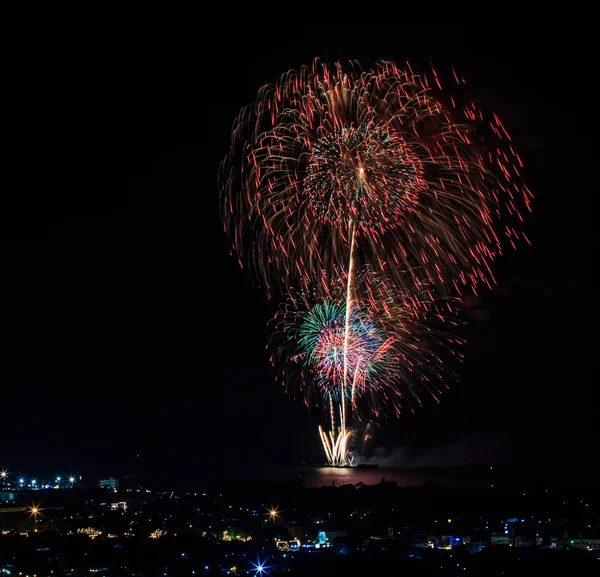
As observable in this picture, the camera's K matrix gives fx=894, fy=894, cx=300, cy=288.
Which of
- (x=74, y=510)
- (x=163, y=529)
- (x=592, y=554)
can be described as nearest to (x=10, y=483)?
(x=74, y=510)

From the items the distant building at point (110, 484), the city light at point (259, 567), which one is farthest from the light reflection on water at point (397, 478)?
the city light at point (259, 567)

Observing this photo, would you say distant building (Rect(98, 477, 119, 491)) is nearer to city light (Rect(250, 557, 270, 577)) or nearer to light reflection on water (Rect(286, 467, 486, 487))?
light reflection on water (Rect(286, 467, 486, 487))

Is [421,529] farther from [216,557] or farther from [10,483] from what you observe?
[10,483]

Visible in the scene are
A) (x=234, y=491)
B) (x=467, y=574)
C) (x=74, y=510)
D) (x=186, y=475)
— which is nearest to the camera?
(x=467, y=574)

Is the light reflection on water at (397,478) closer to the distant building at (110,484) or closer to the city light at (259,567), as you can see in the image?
the distant building at (110,484)

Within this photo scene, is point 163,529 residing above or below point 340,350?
below

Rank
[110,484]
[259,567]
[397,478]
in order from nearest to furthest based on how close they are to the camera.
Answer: [259,567], [110,484], [397,478]

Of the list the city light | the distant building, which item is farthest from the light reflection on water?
the city light

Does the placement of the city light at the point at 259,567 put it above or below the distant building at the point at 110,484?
below

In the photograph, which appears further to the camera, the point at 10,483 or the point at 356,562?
the point at 10,483

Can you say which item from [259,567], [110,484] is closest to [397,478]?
[110,484]

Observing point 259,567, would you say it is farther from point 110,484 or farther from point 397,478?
point 397,478
